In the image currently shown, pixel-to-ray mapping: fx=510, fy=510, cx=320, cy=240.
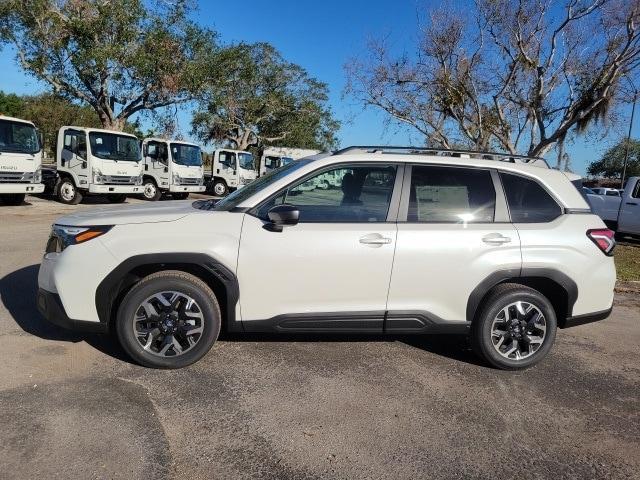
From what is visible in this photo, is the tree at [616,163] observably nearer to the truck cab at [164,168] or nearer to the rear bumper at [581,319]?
the truck cab at [164,168]

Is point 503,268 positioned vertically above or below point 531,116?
below

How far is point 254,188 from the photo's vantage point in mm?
4074

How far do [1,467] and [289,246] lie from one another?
210cm

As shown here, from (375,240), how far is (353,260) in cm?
23

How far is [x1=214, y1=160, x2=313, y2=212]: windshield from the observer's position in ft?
12.9

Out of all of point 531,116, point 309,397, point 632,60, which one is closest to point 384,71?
point 531,116

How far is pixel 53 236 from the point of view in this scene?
3.88m

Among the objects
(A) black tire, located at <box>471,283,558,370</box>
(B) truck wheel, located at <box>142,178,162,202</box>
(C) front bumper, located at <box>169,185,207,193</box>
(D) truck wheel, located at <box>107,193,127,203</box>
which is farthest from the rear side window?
(B) truck wheel, located at <box>142,178,162,202</box>

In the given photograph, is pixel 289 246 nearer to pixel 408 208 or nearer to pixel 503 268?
pixel 408 208

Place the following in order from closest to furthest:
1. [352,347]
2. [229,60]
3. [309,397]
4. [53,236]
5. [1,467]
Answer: [1,467], [309,397], [53,236], [352,347], [229,60]

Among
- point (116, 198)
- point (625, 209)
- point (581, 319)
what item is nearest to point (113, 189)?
point (116, 198)

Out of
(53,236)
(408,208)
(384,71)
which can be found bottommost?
(53,236)

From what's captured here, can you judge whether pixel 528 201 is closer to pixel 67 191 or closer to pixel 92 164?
pixel 92 164

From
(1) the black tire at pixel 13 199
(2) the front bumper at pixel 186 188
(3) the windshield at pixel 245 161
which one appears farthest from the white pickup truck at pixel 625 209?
(3) the windshield at pixel 245 161
